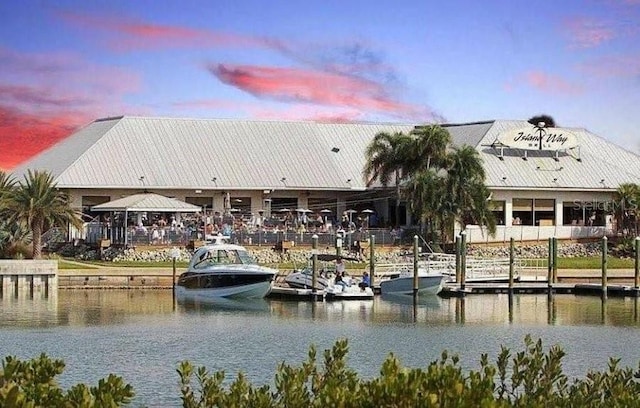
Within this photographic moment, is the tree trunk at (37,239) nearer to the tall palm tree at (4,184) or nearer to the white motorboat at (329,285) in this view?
the tall palm tree at (4,184)

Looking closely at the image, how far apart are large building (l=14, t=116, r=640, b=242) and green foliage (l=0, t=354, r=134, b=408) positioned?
210 feet

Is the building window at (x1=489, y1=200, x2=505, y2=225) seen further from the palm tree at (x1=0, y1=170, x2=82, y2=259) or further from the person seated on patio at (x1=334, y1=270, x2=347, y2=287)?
the palm tree at (x1=0, y1=170, x2=82, y2=259)

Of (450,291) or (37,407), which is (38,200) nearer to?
(450,291)

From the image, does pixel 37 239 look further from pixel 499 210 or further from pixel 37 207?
pixel 499 210

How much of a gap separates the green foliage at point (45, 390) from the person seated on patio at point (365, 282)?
45923mm

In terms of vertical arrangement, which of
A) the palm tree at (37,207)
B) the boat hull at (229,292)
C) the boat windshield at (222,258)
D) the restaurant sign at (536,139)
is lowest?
the boat hull at (229,292)

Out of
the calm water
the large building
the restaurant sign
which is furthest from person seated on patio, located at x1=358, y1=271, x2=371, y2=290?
the restaurant sign

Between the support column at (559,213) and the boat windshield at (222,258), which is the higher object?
the support column at (559,213)

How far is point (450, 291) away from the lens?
62.4 m

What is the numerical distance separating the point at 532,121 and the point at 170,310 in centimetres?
4676

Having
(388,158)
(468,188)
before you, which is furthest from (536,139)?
(388,158)

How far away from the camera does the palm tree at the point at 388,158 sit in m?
76.8

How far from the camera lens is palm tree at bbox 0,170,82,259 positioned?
67000 mm

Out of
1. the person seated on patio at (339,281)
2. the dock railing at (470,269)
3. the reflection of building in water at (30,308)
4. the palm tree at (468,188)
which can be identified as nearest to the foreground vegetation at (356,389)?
the reflection of building in water at (30,308)
